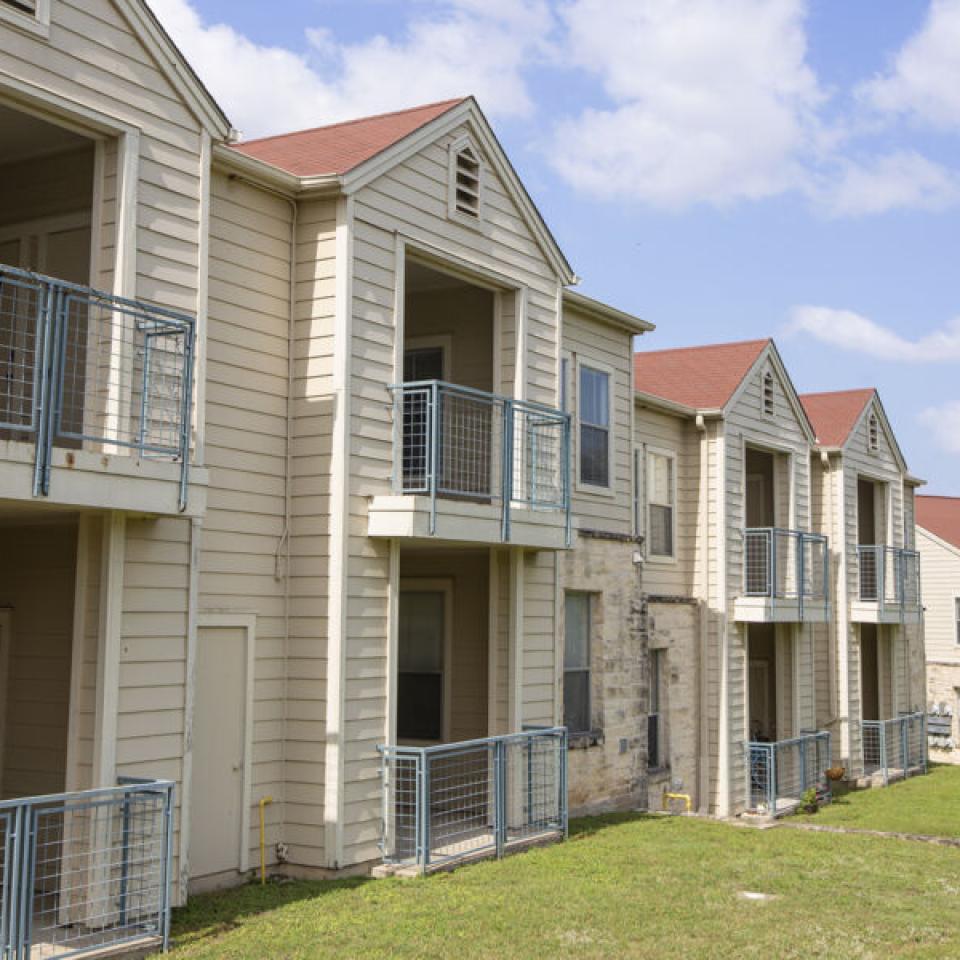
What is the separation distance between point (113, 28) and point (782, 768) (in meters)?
17.1

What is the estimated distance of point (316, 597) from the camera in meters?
11.1

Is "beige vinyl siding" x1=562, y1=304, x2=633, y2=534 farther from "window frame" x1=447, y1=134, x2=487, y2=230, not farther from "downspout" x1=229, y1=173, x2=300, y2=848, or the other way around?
"downspout" x1=229, y1=173, x2=300, y2=848

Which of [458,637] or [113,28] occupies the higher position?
[113,28]

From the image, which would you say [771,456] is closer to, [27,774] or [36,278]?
[27,774]

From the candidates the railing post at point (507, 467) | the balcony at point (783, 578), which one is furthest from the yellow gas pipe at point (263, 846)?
the balcony at point (783, 578)

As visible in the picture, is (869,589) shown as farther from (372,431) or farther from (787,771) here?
(372,431)

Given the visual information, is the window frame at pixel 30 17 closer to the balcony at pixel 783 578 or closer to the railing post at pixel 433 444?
the railing post at pixel 433 444

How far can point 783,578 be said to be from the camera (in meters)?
21.4

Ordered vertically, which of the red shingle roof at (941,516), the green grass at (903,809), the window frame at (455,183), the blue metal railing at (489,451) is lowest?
the green grass at (903,809)

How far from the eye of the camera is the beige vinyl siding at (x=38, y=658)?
998 cm

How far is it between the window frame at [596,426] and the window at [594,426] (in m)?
0.01

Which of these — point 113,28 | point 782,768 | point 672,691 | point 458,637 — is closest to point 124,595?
point 113,28

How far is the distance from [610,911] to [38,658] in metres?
5.20

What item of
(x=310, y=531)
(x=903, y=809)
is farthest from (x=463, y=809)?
(x=903, y=809)
